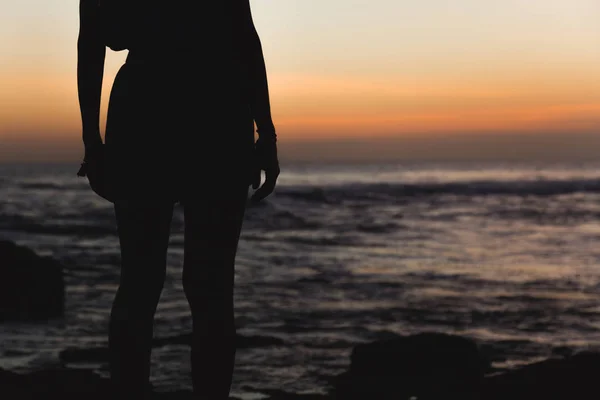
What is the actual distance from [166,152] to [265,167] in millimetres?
372

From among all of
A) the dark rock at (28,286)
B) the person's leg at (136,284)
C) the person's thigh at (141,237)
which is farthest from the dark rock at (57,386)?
→ the dark rock at (28,286)

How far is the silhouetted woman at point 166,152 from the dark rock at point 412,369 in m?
4.38

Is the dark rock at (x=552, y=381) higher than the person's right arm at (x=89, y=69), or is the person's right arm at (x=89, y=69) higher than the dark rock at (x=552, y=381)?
the person's right arm at (x=89, y=69)

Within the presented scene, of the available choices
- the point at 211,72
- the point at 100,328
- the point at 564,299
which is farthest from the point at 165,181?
the point at 564,299

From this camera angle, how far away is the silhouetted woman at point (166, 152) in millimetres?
2645

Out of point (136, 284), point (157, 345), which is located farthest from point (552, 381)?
point (136, 284)

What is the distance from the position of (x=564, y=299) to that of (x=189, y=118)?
11.3m

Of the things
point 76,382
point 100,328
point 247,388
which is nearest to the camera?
point 76,382

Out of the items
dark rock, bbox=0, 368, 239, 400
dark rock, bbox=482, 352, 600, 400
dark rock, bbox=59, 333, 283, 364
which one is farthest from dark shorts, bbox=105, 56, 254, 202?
dark rock, bbox=59, 333, 283, 364

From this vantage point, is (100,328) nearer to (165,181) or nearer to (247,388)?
(247,388)

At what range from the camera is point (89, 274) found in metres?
15.6

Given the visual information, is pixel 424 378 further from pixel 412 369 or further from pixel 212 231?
pixel 212 231

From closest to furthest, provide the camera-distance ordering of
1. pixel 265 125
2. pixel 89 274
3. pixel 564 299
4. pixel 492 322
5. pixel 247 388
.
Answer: pixel 265 125 → pixel 247 388 → pixel 492 322 → pixel 564 299 → pixel 89 274

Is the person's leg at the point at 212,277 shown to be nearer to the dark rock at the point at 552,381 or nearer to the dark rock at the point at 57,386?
the dark rock at the point at 57,386
